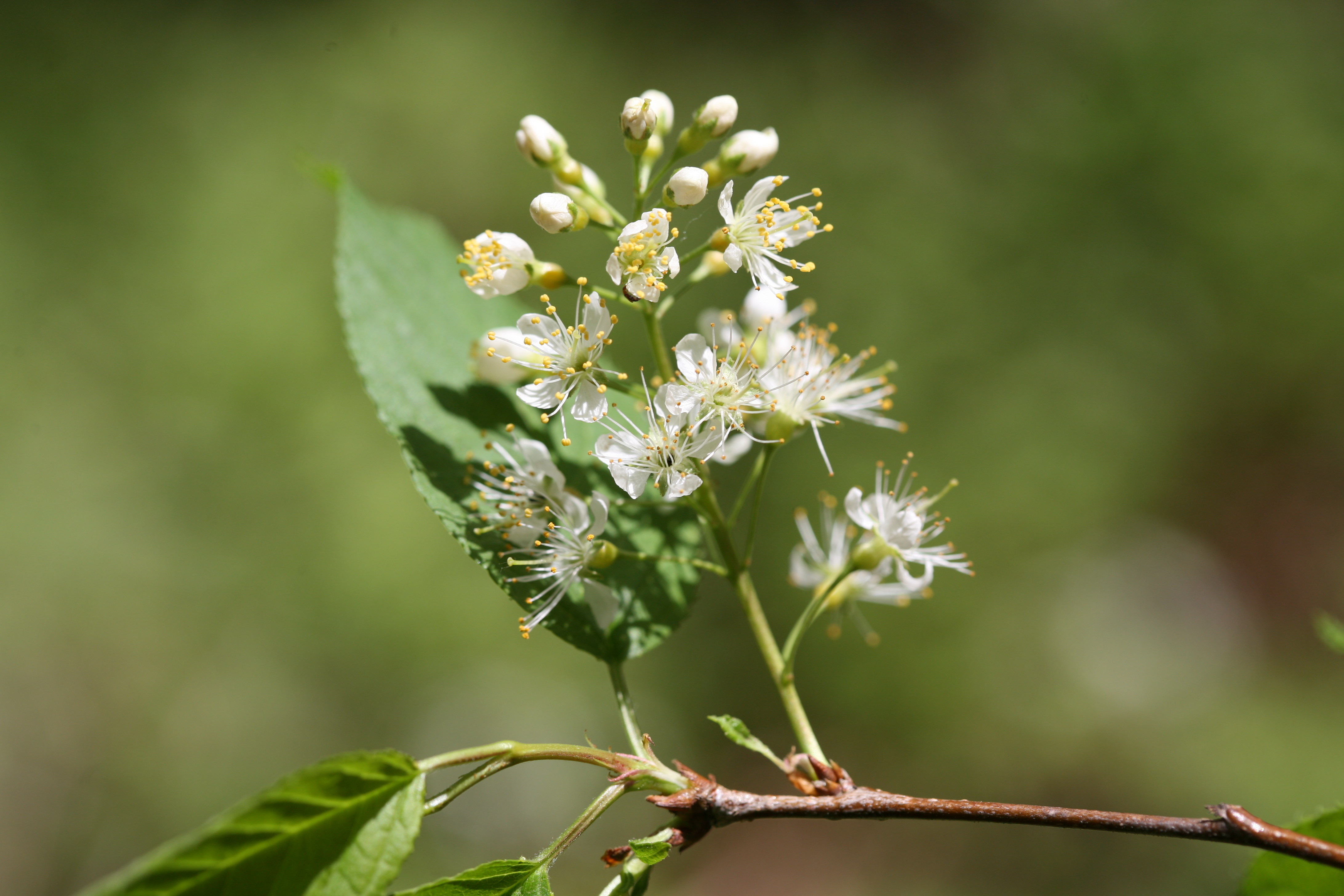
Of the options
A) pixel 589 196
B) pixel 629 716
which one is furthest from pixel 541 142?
pixel 629 716

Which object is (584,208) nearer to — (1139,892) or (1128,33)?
(1139,892)

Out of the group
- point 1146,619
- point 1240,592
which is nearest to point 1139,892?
point 1146,619

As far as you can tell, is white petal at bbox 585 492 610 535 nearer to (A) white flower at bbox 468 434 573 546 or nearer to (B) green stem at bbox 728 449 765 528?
(A) white flower at bbox 468 434 573 546

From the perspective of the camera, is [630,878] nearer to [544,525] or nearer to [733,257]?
[544,525]

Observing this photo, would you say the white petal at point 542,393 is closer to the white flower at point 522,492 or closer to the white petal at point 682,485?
the white flower at point 522,492

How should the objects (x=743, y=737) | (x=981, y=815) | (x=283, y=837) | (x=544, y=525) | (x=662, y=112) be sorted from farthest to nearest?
1. (x=662, y=112)
2. (x=544, y=525)
3. (x=743, y=737)
4. (x=981, y=815)
5. (x=283, y=837)

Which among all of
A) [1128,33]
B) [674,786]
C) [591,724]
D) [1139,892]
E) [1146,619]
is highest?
[1128,33]
